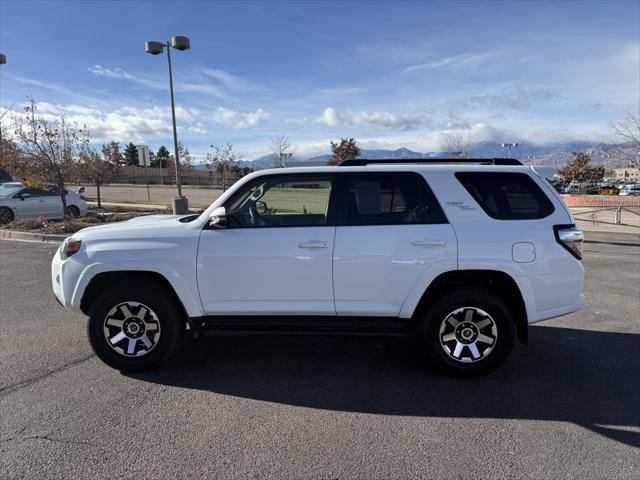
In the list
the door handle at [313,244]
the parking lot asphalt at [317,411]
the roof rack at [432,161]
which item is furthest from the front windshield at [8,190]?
the door handle at [313,244]

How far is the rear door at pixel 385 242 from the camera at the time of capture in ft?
12.4

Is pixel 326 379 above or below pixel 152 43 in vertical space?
below

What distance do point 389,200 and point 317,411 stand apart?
1840mm

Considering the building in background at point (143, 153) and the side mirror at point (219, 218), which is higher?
the building in background at point (143, 153)

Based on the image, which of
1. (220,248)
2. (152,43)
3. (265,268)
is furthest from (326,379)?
(152,43)

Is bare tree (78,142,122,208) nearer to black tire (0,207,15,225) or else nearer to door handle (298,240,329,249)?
black tire (0,207,15,225)

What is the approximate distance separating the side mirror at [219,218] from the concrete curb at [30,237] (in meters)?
9.66

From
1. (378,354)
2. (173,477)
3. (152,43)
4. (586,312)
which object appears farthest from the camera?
(152,43)

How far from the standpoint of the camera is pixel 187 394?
3664mm

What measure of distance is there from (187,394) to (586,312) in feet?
16.8

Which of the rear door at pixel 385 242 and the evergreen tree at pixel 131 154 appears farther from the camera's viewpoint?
the evergreen tree at pixel 131 154

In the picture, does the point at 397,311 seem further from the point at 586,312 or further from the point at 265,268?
the point at 586,312

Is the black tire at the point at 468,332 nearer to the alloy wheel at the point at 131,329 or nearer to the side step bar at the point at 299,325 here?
the side step bar at the point at 299,325

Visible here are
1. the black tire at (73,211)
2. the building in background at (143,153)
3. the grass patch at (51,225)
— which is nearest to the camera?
the grass patch at (51,225)
